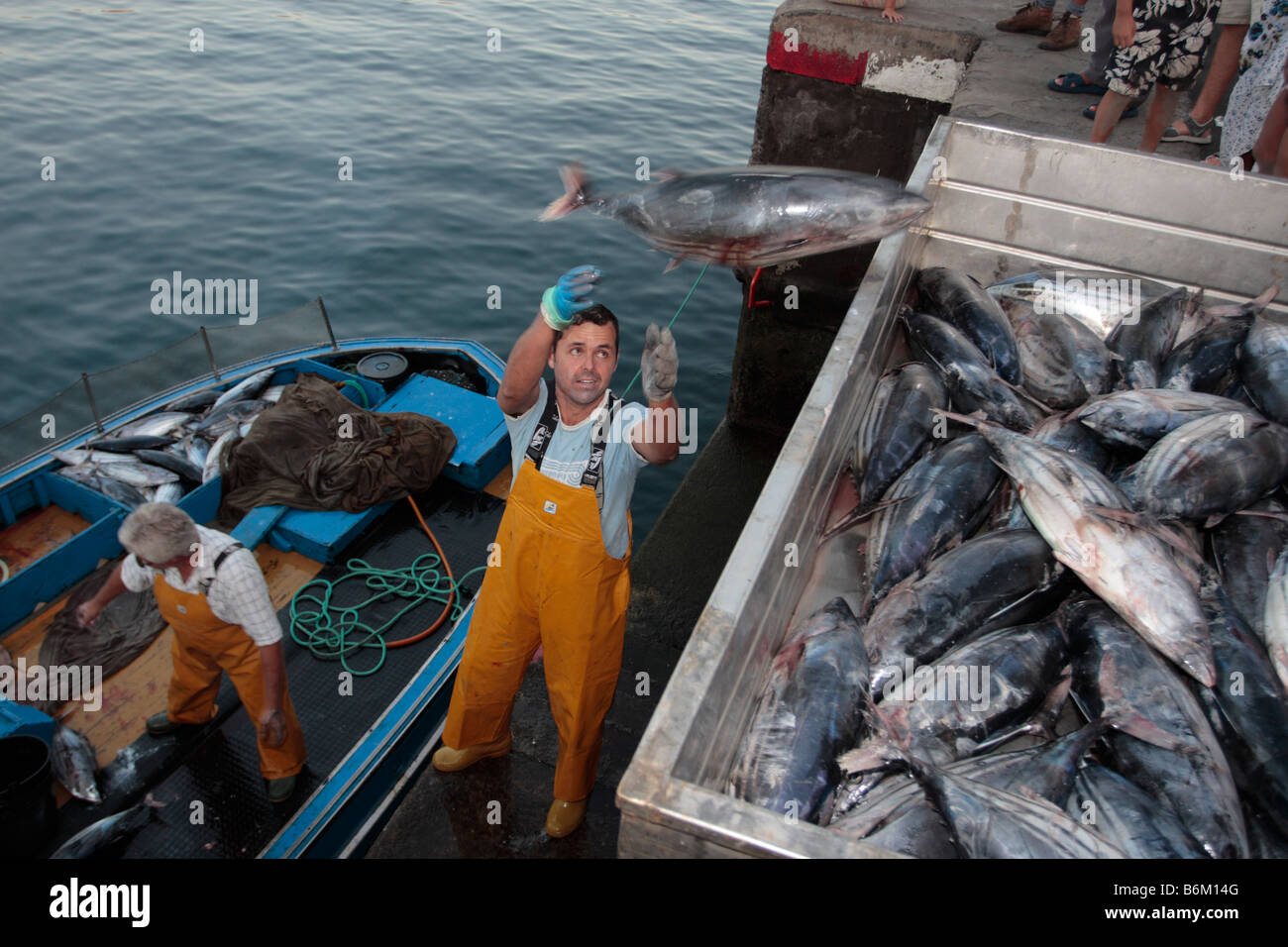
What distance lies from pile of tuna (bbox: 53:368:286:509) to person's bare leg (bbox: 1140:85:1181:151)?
748cm

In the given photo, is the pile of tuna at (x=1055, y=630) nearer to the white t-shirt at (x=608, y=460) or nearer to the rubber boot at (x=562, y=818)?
the white t-shirt at (x=608, y=460)

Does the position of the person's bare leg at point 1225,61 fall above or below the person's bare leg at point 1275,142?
above

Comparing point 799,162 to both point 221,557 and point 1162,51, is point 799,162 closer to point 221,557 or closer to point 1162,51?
point 1162,51

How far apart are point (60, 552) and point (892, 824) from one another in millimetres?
5903

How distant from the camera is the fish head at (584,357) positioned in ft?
10.3

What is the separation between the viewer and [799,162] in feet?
22.6

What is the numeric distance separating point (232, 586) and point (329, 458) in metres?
2.61

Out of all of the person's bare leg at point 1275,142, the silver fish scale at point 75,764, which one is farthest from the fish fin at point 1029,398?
the silver fish scale at point 75,764

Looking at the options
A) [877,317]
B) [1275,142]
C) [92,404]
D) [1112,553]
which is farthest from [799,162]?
[92,404]

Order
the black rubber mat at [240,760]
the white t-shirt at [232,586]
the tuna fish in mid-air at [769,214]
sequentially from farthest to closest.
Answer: the black rubber mat at [240,760], the white t-shirt at [232,586], the tuna fish in mid-air at [769,214]

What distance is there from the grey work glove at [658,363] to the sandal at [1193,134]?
549 centimetres
